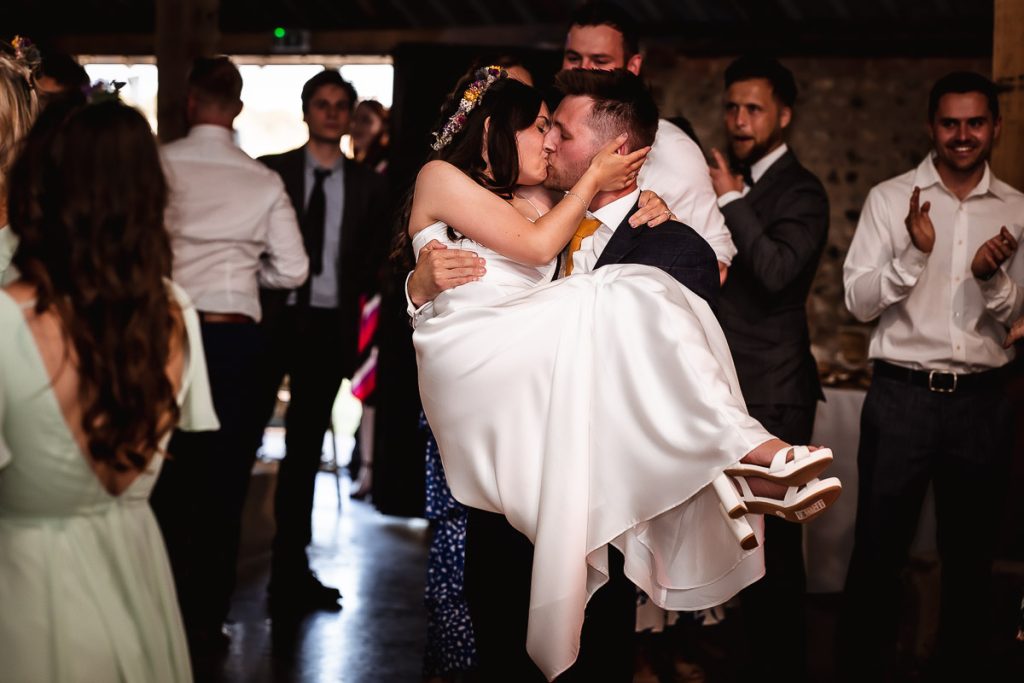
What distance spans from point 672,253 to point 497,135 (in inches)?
21.5

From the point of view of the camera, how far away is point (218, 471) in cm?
453

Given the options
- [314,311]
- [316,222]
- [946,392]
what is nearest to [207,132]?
[316,222]

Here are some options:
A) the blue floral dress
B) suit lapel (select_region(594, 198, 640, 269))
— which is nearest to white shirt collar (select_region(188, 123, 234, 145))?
the blue floral dress

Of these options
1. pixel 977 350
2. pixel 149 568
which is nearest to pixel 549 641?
pixel 149 568

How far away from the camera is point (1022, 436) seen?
15.6 ft

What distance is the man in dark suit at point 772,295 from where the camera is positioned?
394cm

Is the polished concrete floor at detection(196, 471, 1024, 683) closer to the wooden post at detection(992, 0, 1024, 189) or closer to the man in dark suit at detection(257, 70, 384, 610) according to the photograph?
the man in dark suit at detection(257, 70, 384, 610)

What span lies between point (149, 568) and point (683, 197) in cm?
211

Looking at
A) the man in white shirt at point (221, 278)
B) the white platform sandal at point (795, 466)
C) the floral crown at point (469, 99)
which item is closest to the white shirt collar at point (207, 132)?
the man in white shirt at point (221, 278)

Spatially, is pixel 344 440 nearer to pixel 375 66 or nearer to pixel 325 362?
pixel 375 66

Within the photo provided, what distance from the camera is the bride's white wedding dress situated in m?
2.58

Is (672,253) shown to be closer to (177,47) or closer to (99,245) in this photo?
(99,245)

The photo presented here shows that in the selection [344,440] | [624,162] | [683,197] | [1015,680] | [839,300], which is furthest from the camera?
[344,440]

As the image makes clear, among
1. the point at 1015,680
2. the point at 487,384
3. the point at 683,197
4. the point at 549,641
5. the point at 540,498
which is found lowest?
the point at 1015,680
